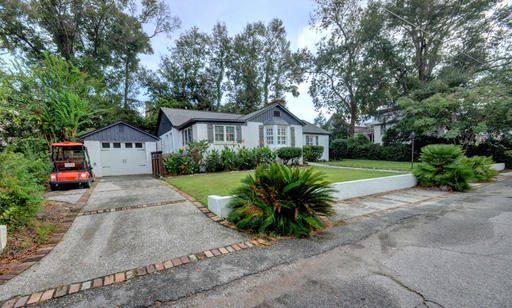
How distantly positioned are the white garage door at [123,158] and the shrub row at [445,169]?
1672 centimetres

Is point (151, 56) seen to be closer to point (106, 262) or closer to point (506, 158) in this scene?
point (106, 262)

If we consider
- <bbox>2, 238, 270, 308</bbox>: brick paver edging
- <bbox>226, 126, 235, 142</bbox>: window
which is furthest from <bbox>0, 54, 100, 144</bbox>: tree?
<bbox>2, 238, 270, 308</bbox>: brick paver edging

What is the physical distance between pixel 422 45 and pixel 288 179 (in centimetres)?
2253

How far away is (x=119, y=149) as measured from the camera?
14.0 meters

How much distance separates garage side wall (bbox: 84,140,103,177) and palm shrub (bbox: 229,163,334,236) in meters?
14.0

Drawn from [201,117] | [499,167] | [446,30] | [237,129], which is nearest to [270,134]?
[237,129]

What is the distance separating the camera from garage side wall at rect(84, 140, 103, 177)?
42.4 feet

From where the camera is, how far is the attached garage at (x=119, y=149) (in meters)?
13.1

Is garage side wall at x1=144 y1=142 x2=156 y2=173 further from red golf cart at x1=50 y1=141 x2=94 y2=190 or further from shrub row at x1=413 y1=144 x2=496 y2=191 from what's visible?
shrub row at x1=413 y1=144 x2=496 y2=191

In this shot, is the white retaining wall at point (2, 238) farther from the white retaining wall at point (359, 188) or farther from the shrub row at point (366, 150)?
the shrub row at point (366, 150)

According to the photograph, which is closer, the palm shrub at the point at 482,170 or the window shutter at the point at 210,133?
the palm shrub at the point at 482,170

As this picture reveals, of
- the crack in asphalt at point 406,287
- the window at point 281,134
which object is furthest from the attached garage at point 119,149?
the crack in asphalt at point 406,287

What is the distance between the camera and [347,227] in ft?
12.4

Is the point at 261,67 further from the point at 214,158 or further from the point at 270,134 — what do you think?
the point at 214,158
